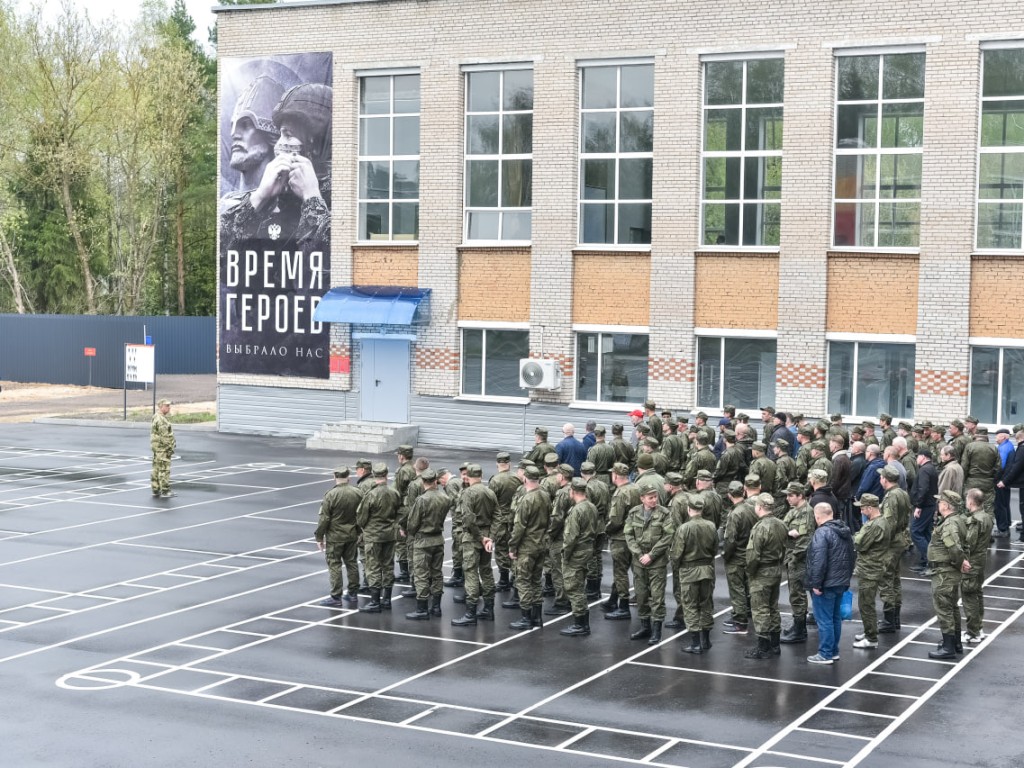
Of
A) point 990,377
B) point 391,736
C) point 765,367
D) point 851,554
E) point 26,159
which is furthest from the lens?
point 26,159

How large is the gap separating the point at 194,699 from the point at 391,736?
Answer: 2.37m

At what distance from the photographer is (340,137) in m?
37.7

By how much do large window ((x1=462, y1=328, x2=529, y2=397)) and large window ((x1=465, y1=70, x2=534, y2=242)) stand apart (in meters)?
2.41

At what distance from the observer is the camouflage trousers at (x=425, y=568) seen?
17906mm

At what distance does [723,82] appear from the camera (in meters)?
33.3

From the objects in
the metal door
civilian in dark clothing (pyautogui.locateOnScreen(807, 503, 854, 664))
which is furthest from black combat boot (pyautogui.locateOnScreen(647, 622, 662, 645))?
the metal door

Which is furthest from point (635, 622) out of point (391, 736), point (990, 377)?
point (990, 377)

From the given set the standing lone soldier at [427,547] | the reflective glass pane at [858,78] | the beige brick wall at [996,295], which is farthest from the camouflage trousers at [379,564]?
the reflective glass pane at [858,78]

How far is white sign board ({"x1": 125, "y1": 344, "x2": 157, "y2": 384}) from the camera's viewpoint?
40.2 metres

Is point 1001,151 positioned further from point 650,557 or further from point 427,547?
point 427,547

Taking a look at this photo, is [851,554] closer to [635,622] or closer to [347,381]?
[635,622]

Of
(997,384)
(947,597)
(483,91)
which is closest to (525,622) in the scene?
(947,597)

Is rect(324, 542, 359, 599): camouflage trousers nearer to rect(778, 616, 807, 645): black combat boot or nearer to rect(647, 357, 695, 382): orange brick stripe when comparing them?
rect(778, 616, 807, 645): black combat boot

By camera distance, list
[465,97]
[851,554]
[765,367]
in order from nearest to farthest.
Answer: [851,554] → [765,367] → [465,97]
